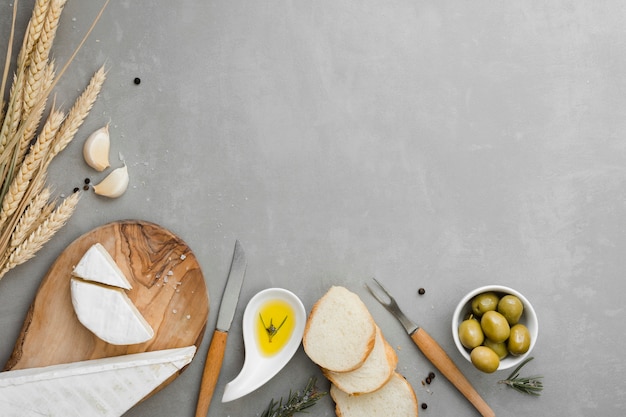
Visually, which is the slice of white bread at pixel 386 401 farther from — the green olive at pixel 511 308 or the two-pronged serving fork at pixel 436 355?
the green olive at pixel 511 308

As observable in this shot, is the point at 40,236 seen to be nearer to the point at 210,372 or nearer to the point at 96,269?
the point at 96,269

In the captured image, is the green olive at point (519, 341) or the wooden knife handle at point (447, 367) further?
the wooden knife handle at point (447, 367)

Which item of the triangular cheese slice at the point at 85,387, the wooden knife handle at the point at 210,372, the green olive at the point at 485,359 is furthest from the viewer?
the wooden knife handle at the point at 210,372

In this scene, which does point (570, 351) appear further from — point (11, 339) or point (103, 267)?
point (11, 339)

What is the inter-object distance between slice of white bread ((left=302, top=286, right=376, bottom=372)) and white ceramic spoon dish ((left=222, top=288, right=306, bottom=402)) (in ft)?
0.20

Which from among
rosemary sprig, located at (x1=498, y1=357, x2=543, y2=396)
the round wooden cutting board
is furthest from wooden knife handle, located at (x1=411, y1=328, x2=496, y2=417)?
the round wooden cutting board

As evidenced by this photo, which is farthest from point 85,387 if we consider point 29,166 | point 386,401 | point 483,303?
point 483,303

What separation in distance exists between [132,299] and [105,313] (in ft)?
0.42

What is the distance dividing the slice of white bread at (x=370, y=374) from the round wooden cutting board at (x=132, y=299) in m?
0.49

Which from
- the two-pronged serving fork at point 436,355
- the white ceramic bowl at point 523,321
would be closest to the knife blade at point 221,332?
the two-pronged serving fork at point 436,355

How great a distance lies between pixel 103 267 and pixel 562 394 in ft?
5.20

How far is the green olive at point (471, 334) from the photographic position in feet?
6.16

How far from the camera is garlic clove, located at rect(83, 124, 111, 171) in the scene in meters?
1.93

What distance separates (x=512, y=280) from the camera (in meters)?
2.07
